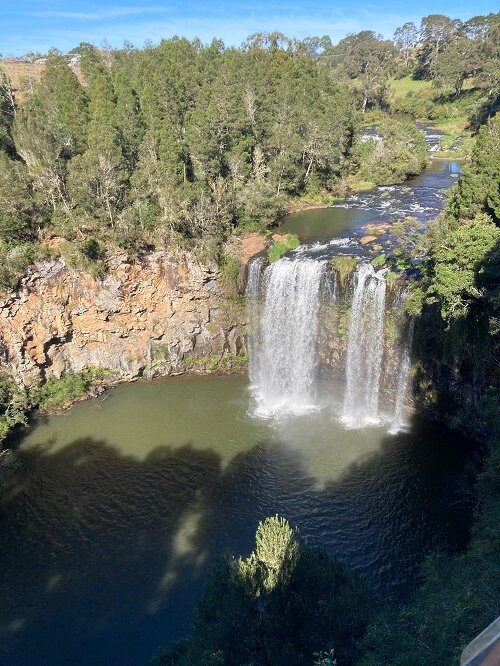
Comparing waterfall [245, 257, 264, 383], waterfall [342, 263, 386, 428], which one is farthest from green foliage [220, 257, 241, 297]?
waterfall [342, 263, 386, 428]

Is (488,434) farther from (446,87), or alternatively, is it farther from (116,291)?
(446,87)

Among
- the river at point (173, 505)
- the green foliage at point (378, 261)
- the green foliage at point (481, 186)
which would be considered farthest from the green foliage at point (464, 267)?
the river at point (173, 505)

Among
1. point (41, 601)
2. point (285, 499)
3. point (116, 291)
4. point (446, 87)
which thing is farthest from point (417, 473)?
point (446, 87)

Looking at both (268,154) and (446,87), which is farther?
(446,87)

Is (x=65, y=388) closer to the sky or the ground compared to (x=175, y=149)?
closer to the ground

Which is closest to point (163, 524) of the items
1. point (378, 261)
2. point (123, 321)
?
point (123, 321)

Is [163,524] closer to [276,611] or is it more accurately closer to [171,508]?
[171,508]
